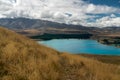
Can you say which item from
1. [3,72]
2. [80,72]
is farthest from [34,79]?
[80,72]

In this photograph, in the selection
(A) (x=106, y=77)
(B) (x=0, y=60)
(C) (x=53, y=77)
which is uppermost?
(B) (x=0, y=60)

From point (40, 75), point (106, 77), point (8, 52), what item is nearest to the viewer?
point (40, 75)

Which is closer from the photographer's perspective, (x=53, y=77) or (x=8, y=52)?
(x=53, y=77)

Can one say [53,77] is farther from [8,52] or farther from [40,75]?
[8,52]

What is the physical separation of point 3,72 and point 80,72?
16.3 feet

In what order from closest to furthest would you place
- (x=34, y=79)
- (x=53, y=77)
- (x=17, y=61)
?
(x=34, y=79) → (x=53, y=77) → (x=17, y=61)

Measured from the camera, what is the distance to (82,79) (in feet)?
32.3

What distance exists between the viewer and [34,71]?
25.5 ft

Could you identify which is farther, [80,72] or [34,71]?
[80,72]

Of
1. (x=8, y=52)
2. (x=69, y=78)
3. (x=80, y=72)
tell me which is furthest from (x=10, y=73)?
(x=80, y=72)

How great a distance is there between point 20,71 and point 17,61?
1398 mm

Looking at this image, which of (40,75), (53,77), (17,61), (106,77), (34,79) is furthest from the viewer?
(106,77)

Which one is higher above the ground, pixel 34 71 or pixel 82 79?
pixel 34 71

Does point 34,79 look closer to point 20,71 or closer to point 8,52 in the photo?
point 20,71
